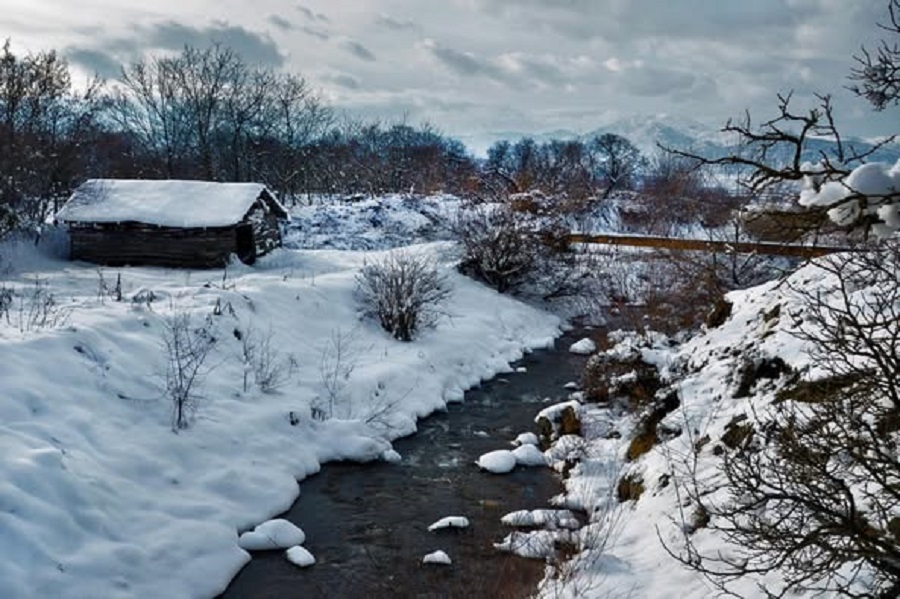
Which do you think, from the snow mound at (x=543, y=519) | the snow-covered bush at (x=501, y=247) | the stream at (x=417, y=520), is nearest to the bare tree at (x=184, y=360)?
the stream at (x=417, y=520)

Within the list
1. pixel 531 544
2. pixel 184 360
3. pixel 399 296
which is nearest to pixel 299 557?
pixel 531 544

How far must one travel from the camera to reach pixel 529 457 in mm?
12031

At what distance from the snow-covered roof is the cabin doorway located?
1.07m

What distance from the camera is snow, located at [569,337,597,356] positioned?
66.0ft

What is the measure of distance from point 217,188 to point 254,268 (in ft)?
10.6

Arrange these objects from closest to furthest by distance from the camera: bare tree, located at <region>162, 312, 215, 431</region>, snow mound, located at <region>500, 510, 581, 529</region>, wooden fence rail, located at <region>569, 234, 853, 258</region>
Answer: snow mound, located at <region>500, 510, 581, 529</region> < bare tree, located at <region>162, 312, 215, 431</region> < wooden fence rail, located at <region>569, 234, 853, 258</region>

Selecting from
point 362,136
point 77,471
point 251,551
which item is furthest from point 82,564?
point 362,136

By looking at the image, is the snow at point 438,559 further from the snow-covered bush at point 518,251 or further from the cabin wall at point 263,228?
the cabin wall at point 263,228

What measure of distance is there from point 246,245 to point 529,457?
15255mm

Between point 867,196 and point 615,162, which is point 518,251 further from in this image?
point 615,162

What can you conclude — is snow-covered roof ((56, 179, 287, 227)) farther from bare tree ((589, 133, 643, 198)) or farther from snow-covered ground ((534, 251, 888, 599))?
bare tree ((589, 133, 643, 198))

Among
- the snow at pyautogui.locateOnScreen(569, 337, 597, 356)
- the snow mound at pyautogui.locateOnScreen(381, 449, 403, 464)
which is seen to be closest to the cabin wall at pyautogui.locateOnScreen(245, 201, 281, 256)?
the snow at pyautogui.locateOnScreen(569, 337, 597, 356)

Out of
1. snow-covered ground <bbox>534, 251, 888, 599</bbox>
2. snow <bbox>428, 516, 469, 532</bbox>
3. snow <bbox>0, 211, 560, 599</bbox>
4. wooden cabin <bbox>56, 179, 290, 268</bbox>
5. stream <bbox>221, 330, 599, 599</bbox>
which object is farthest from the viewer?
wooden cabin <bbox>56, 179, 290, 268</bbox>

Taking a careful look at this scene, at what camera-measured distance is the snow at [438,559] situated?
28.9 ft
